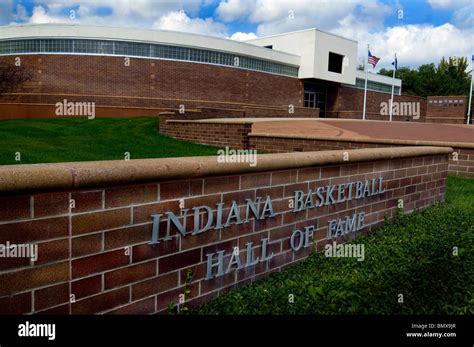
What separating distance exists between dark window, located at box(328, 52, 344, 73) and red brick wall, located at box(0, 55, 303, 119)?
14311mm

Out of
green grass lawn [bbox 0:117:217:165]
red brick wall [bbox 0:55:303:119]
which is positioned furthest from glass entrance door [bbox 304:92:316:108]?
green grass lawn [bbox 0:117:217:165]

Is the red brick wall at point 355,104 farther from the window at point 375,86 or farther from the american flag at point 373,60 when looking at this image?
the american flag at point 373,60

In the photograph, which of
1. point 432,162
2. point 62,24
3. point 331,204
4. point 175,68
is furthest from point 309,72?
point 331,204

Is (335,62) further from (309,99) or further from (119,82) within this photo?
(119,82)

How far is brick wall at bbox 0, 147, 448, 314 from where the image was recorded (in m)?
2.32

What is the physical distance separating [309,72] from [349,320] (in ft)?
124

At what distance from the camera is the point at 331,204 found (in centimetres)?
475

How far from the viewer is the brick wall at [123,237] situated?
7.63 feet

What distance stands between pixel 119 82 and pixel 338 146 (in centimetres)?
2224

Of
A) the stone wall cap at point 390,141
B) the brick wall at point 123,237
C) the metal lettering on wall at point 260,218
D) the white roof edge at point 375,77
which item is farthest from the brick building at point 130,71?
the brick wall at point 123,237

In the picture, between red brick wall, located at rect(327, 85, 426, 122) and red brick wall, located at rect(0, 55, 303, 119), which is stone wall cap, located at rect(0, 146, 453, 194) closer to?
red brick wall, located at rect(0, 55, 303, 119)

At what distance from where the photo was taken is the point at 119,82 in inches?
1153

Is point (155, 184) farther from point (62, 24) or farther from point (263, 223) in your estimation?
point (62, 24)

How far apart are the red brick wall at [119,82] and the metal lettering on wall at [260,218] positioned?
85.7 feet
